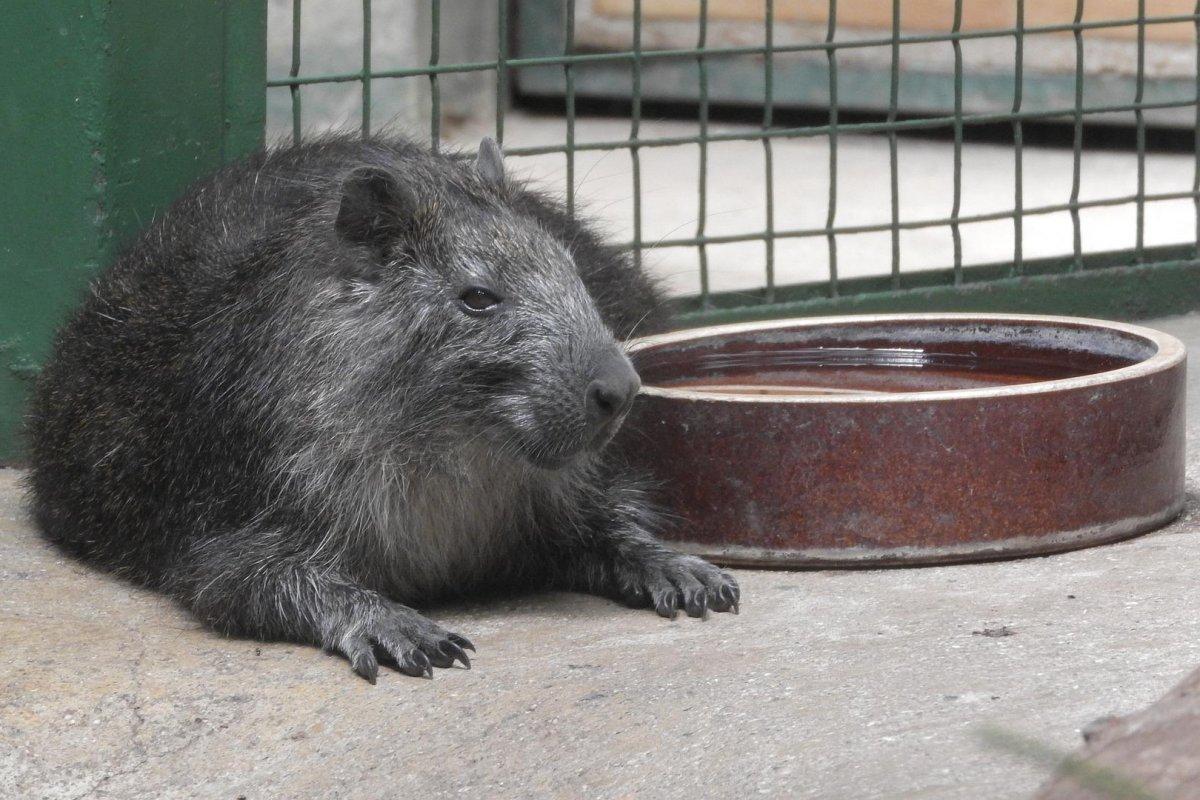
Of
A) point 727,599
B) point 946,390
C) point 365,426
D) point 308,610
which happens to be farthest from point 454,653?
point 946,390

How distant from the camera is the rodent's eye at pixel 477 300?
3.79m

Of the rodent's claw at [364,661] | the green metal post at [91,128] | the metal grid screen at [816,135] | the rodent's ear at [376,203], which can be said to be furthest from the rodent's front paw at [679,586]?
the green metal post at [91,128]

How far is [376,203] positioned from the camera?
12.5ft

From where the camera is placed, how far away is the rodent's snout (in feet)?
11.8

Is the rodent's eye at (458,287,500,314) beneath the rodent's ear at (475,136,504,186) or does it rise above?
beneath

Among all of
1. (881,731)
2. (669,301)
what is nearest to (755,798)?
(881,731)

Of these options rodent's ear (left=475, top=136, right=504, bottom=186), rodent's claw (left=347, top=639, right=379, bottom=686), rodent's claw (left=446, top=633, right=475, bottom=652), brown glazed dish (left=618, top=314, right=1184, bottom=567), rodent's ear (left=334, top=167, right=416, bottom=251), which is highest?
rodent's ear (left=475, top=136, right=504, bottom=186)

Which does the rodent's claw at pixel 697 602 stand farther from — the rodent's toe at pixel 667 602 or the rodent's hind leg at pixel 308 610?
the rodent's hind leg at pixel 308 610

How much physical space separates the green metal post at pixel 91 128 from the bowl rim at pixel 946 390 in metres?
1.43

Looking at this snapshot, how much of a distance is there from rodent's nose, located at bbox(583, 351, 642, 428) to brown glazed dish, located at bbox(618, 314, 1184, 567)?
64cm

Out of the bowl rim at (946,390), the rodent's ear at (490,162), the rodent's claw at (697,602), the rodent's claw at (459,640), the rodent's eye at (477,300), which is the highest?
the rodent's ear at (490,162)

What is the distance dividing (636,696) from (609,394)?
0.63m

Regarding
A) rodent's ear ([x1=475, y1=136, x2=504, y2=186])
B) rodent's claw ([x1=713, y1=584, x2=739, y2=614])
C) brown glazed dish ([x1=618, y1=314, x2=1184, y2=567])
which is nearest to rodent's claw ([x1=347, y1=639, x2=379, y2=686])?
rodent's claw ([x1=713, y1=584, x2=739, y2=614])

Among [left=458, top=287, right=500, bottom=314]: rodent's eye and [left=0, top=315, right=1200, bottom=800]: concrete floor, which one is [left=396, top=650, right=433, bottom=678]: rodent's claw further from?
[left=458, top=287, right=500, bottom=314]: rodent's eye
